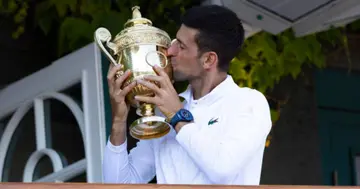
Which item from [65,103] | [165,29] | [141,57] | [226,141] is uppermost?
[165,29]

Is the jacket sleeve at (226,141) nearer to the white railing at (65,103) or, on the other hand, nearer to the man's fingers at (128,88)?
the man's fingers at (128,88)

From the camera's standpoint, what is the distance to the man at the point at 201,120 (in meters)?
2.19

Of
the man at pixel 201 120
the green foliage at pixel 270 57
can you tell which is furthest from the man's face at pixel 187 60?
the green foliage at pixel 270 57

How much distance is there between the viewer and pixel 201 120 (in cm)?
231

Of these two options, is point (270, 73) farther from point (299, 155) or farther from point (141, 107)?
point (141, 107)

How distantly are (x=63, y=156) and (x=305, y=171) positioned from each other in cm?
120

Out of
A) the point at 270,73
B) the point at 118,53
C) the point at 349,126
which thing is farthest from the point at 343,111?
the point at 118,53

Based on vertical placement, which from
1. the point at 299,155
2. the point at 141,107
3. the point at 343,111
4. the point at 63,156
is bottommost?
the point at 141,107

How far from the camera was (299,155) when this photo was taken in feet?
14.3

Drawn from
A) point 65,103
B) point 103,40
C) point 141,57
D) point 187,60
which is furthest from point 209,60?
point 65,103

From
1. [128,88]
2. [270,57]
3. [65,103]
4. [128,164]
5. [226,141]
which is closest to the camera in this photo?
[226,141]

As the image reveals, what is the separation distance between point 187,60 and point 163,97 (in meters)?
0.14

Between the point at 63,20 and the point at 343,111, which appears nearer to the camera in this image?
the point at 63,20

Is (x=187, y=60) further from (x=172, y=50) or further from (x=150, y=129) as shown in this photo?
(x=150, y=129)
